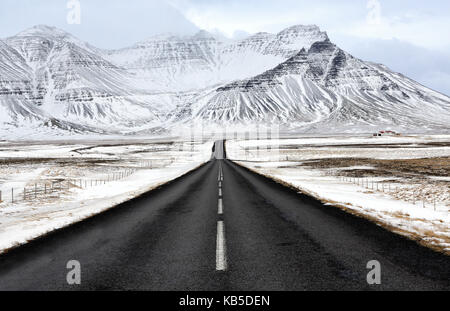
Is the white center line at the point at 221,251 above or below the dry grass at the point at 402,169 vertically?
below

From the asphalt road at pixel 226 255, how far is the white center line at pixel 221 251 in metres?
0.02

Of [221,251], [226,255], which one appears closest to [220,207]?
[221,251]

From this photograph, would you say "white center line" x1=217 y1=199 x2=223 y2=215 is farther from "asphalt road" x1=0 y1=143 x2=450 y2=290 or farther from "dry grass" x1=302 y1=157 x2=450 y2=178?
"dry grass" x1=302 y1=157 x2=450 y2=178

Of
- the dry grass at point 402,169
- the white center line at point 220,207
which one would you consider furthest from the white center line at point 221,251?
the dry grass at point 402,169

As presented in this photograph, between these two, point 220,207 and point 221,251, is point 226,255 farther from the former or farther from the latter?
point 220,207

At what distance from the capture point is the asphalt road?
5.83m

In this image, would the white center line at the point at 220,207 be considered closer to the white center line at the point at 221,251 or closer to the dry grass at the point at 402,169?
the white center line at the point at 221,251

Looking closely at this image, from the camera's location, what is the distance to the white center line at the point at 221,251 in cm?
655

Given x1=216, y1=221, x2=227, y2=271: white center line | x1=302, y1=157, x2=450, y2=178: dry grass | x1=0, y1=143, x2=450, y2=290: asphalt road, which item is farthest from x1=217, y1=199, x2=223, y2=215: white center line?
x1=302, y1=157, x2=450, y2=178: dry grass

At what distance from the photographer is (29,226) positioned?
410 inches

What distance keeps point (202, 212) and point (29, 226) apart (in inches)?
209

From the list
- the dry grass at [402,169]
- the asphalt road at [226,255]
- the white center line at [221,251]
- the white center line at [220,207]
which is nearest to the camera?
the asphalt road at [226,255]
